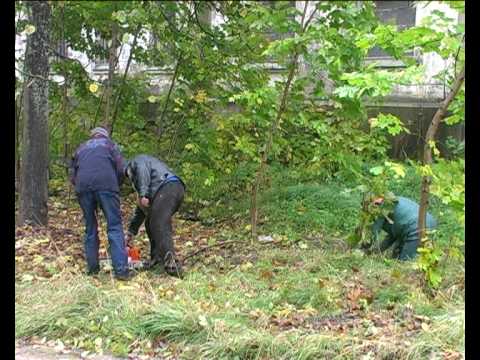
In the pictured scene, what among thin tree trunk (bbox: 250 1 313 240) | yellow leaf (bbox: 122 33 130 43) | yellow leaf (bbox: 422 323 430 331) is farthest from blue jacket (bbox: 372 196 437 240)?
yellow leaf (bbox: 122 33 130 43)

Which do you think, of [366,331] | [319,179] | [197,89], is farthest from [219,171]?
Result: [366,331]

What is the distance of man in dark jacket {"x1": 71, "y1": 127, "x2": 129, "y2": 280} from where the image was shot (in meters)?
6.91

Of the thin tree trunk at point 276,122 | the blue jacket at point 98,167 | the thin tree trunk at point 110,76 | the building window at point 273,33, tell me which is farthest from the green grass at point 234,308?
the thin tree trunk at point 110,76

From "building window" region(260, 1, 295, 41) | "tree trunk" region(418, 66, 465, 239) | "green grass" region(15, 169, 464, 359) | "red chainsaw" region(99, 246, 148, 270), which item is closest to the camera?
"green grass" region(15, 169, 464, 359)

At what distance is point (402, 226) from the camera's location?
7.27 m

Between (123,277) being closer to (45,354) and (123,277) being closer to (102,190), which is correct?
(102,190)

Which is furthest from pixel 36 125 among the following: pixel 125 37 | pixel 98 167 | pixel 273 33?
pixel 273 33

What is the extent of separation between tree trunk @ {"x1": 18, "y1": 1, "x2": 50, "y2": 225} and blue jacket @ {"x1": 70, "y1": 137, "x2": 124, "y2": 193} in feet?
6.98

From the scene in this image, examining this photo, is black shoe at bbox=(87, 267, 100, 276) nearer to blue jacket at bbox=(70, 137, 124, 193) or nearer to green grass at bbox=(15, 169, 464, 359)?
green grass at bbox=(15, 169, 464, 359)

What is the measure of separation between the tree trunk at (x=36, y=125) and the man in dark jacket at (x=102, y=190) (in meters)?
2.14

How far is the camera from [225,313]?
18.0ft

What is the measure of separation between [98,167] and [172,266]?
1388 mm

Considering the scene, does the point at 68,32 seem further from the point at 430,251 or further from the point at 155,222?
the point at 430,251
